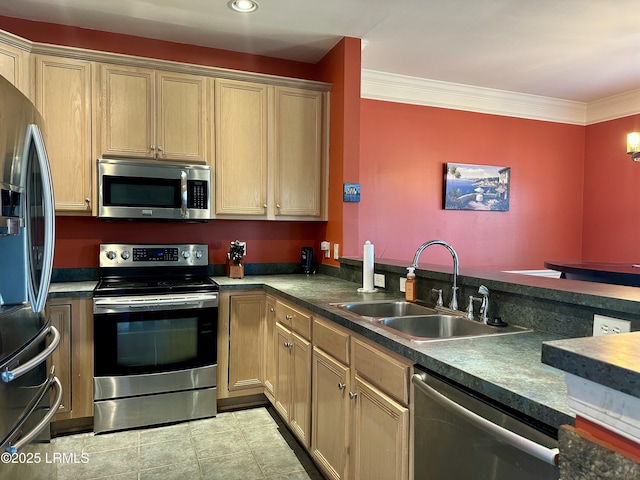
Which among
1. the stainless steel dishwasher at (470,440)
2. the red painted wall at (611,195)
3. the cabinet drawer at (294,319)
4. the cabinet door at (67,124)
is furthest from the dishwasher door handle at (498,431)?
the red painted wall at (611,195)

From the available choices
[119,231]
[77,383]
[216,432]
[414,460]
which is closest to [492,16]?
[414,460]

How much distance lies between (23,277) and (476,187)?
4.06 meters

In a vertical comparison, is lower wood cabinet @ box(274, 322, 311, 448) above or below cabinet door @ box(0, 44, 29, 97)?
below

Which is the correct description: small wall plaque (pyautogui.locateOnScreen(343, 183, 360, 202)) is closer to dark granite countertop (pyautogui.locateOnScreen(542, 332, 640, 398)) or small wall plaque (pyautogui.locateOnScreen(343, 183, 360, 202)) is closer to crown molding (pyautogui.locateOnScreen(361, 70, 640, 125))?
crown molding (pyautogui.locateOnScreen(361, 70, 640, 125))

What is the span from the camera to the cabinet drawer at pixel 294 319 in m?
2.33

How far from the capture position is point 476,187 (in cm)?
455

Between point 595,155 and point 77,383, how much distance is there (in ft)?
17.9

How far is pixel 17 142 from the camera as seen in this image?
5.26 ft

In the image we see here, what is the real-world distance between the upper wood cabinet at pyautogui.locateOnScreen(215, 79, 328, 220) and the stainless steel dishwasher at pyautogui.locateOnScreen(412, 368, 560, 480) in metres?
2.23

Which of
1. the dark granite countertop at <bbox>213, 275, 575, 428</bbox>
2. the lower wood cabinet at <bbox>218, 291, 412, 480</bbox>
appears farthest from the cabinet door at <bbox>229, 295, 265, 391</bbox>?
the dark granite countertop at <bbox>213, 275, 575, 428</bbox>

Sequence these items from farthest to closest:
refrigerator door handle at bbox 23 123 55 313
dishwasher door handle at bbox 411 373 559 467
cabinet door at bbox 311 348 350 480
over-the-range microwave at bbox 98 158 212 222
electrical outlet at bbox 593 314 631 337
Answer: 1. over-the-range microwave at bbox 98 158 212 222
2. cabinet door at bbox 311 348 350 480
3. refrigerator door handle at bbox 23 123 55 313
4. electrical outlet at bbox 593 314 631 337
5. dishwasher door handle at bbox 411 373 559 467

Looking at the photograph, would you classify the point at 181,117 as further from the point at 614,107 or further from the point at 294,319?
the point at 614,107

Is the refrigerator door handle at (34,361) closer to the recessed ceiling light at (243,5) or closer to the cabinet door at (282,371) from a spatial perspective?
the cabinet door at (282,371)

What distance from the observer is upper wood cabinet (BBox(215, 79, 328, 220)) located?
3.26m
